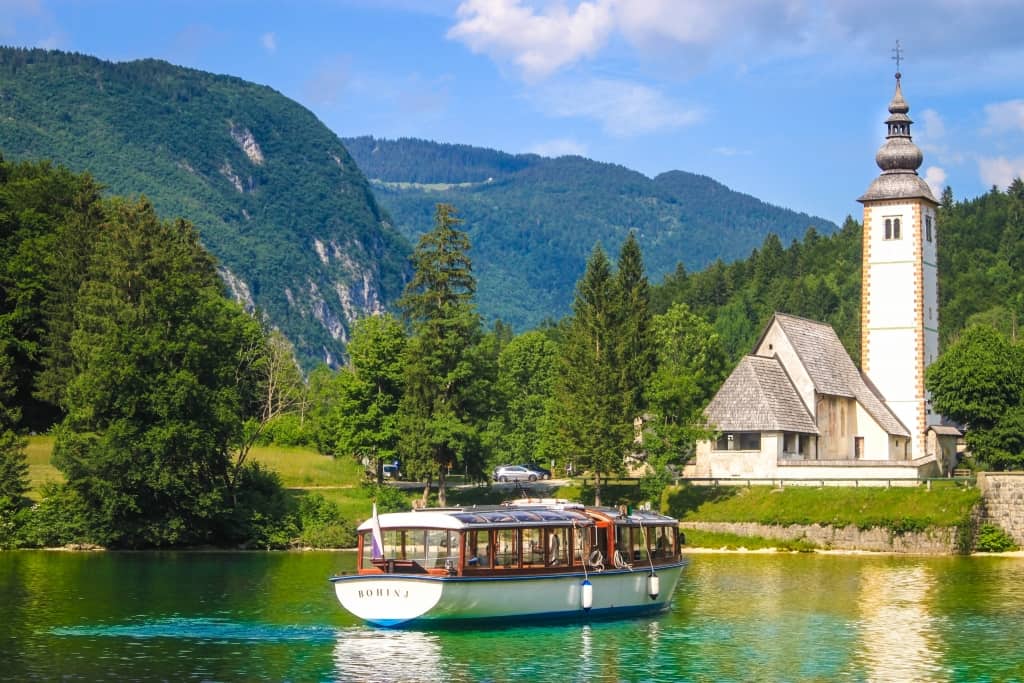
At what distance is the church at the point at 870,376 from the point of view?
79.4m

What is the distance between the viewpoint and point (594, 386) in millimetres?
79500

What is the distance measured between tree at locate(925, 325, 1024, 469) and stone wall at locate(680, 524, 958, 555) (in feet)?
57.6

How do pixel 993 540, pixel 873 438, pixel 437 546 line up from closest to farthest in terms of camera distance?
pixel 437 546
pixel 993 540
pixel 873 438

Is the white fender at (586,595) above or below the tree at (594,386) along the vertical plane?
below

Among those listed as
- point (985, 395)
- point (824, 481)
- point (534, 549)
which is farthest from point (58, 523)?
point (985, 395)

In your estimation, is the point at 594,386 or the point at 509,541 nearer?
the point at 509,541

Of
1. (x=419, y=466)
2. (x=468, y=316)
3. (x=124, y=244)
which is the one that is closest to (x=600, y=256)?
(x=468, y=316)

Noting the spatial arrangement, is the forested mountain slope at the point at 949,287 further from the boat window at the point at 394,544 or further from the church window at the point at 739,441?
the boat window at the point at 394,544

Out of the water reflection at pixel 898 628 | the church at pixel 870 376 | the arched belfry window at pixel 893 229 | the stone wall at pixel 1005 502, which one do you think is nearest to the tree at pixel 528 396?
the church at pixel 870 376

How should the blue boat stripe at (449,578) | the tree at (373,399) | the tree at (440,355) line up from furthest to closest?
the tree at (373,399)
the tree at (440,355)
the blue boat stripe at (449,578)

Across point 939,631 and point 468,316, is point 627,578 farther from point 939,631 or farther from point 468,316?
point 468,316

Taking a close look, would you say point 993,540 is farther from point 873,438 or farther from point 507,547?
point 507,547

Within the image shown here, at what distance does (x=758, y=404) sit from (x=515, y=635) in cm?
4129

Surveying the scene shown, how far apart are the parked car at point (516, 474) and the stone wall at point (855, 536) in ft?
91.9
